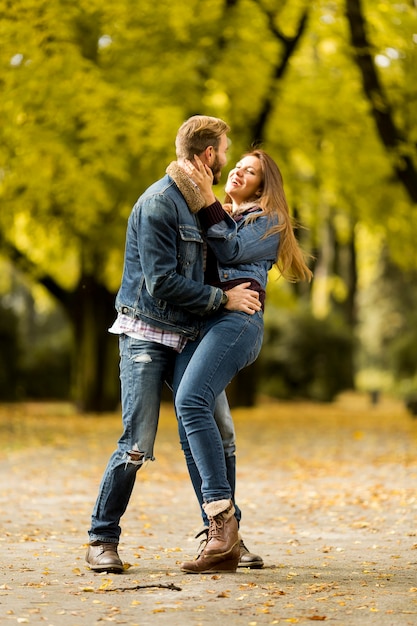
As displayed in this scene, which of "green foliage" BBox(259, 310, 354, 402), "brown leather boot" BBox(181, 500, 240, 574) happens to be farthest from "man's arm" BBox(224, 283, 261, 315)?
"green foliage" BBox(259, 310, 354, 402)

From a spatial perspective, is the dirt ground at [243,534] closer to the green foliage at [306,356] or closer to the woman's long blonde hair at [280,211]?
the woman's long blonde hair at [280,211]

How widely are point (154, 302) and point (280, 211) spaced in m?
0.81

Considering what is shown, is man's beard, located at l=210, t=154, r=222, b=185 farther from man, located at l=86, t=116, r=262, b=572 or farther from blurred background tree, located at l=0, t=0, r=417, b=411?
blurred background tree, located at l=0, t=0, r=417, b=411

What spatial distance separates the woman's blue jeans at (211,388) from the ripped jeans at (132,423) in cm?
15

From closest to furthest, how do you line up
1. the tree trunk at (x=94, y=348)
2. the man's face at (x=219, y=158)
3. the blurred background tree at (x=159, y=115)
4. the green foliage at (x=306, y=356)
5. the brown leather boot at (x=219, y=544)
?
the brown leather boot at (x=219, y=544) → the man's face at (x=219, y=158) → the blurred background tree at (x=159, y=115) → the tree trunk at (x=94, y=348) → the green foliage at (x=306, y=356)

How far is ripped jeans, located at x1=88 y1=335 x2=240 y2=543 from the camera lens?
5.30 metres

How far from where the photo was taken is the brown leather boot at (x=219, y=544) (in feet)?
16.9

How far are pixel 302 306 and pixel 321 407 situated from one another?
10.7 ft

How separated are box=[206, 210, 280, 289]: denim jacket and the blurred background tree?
5.28 meters

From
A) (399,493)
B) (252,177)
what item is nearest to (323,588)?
(252,177)

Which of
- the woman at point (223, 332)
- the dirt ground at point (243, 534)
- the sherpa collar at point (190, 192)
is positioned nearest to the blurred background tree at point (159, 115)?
the dirt ground at point (243, 534)

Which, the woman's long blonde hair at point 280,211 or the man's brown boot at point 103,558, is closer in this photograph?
the man's brown boot at point 103,558

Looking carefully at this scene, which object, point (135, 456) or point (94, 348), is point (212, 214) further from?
point (94, 348)

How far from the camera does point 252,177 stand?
560 cm
